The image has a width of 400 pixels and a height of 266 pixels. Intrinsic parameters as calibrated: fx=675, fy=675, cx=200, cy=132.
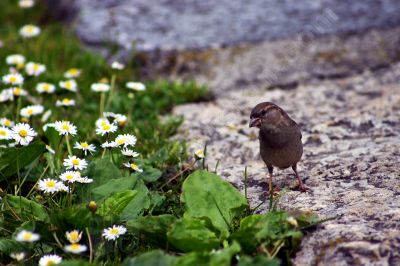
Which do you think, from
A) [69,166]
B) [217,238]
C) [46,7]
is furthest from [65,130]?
[46,7]

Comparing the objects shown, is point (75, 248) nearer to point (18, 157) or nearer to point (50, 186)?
point (50, 186)

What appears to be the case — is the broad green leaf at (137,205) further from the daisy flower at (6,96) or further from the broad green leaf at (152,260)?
the daisy flower at (6,96)

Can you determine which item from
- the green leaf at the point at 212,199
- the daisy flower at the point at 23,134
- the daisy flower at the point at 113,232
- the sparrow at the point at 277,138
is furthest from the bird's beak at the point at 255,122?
the daisy flower at the point at 23,134

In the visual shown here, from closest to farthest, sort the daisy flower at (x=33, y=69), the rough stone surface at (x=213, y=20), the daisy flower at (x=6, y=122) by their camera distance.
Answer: the daisy flower at (x=6, y=122), the daisy flower at (x=33, y=69), the rough stone surface at (x=213, y=20)

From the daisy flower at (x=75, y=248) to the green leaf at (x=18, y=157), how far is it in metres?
0.89

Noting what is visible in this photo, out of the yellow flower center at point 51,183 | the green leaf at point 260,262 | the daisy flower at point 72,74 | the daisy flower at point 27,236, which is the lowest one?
the daisy flower at point 72,74

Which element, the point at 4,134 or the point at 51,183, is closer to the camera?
the point at 51,183

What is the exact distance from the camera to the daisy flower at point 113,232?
122 inches

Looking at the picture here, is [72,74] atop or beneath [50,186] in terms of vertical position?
beneath

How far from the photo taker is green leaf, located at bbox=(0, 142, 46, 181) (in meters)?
3.70

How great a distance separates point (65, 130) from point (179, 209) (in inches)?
32.1

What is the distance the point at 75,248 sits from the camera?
116 inches

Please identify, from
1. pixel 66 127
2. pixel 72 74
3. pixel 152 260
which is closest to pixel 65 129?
pixel 66 127

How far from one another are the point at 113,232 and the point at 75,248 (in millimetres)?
236
